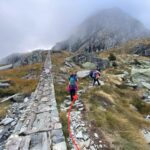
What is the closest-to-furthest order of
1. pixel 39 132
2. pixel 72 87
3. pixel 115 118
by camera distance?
pixel 39 132
pixel 115 118
pixel 72 87

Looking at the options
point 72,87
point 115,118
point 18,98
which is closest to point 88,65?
point 18,98

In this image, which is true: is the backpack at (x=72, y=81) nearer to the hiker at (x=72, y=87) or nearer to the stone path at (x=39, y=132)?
the hiker at (x=72, y=87)

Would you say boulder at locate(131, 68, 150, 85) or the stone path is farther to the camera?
boulder at locate(131, 68, 150, 85)

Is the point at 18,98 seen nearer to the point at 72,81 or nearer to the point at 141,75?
the point at 72,81

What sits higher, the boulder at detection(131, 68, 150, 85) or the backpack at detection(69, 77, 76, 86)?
the backpack at detection(69, 77, 76, 86)

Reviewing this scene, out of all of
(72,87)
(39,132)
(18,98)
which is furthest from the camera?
(18,98)

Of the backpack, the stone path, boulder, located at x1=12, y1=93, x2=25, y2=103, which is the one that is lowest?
boulder, located at x1=12, y1=93, x2=25, y2=103

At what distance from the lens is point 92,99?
74.7 feet

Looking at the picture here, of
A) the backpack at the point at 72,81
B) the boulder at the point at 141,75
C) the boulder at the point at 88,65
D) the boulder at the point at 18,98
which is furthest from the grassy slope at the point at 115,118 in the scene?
the boulder at the point at 88,65

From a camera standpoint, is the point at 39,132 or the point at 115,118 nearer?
the point at 39,132

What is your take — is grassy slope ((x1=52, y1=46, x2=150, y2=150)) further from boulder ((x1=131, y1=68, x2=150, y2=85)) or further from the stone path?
boulder ((x1=131, y1=68, x2=150, y2=85))

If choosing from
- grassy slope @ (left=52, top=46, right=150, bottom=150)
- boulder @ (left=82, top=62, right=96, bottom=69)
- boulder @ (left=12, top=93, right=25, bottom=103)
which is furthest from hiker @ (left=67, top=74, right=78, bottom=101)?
boulder @ (left=82, top=62, right=96, bottom=69)

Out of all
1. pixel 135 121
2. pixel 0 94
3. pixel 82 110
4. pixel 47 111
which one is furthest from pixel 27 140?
pixel 0 94

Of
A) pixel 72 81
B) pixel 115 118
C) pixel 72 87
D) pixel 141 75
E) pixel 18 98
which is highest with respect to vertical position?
pixel 72 81
